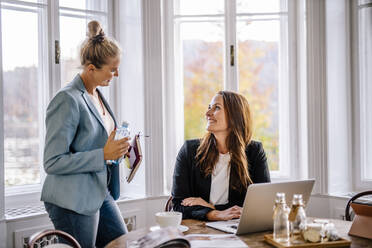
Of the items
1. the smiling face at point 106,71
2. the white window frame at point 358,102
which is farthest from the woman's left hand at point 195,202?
the white window frame at point 358,102

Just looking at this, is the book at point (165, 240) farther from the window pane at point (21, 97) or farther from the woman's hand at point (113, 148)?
the window pane at point (21, 97)

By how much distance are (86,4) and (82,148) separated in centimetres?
158

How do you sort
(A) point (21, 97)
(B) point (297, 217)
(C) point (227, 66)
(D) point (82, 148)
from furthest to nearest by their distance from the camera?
1. (C) point (227, 66)
2. (A) point (21, 97)
3. (D) point (82, 148)
4. (B) point (297, 217)

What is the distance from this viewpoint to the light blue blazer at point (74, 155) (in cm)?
189

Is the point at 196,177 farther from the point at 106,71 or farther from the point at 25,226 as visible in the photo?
the point at 25,226

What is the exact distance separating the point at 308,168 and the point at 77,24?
200 cm

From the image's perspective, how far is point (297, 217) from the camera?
1.50 meters

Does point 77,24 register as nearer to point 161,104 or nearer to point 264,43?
point 161,104

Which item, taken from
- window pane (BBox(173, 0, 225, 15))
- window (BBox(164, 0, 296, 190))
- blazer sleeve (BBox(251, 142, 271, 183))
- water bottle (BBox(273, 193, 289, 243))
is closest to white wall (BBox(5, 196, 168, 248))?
window (BBox(164, 0, 296, 190))

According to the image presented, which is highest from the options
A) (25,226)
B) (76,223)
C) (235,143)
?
(235,143)

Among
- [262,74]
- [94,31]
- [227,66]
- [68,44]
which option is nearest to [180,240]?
[94,31]

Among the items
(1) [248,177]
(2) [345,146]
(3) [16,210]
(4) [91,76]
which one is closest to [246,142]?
(1) [248,177]

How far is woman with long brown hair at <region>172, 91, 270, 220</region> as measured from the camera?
225cm

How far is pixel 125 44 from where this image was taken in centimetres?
330
